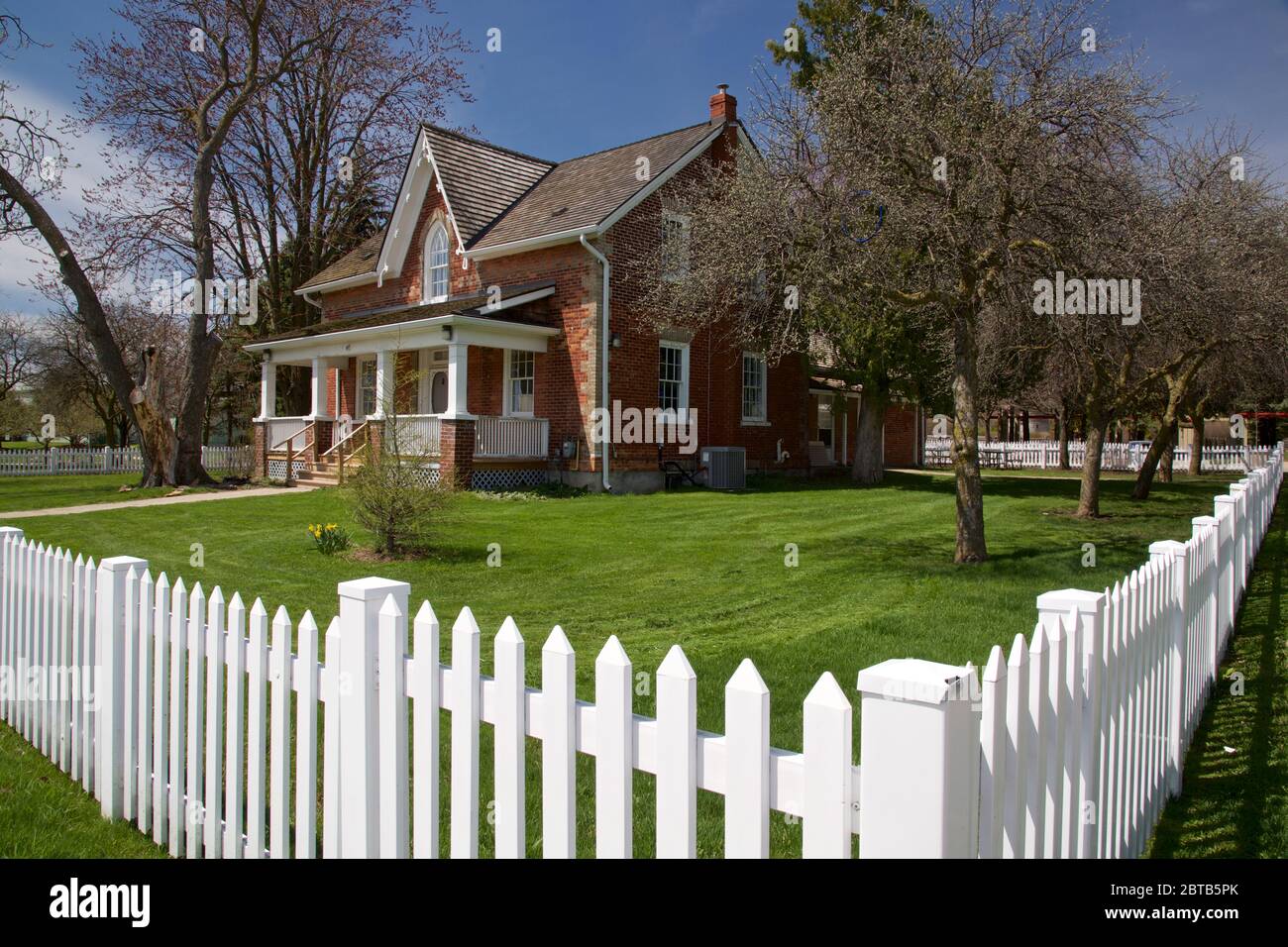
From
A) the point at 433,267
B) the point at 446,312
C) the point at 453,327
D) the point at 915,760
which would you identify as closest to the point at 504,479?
the point at 453,327

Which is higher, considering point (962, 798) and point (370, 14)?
point (370, 14)

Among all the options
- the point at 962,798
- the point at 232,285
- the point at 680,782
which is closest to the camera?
the point at 962,798

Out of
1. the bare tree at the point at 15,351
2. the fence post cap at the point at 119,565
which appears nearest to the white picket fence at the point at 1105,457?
the fence post cap at the point at 119,565

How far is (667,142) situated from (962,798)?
22.3 meters

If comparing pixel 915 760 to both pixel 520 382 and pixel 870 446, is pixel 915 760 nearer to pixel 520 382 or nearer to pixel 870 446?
pixel 520 382

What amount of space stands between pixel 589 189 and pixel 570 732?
2079cm

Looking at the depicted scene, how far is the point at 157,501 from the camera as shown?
18297 mm

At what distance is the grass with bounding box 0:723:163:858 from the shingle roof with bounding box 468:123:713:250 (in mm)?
16381

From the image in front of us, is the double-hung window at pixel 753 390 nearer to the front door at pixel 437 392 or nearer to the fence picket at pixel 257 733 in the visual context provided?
the front door at pixel 437 392

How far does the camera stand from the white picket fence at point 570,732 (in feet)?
6.06

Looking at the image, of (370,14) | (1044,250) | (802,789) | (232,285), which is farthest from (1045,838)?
(232,285)

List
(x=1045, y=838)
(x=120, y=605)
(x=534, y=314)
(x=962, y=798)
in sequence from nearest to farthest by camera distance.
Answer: (x=962, y=798) < (x=1045, y=838) < (x=120, y=605) < (x=534, y=314)

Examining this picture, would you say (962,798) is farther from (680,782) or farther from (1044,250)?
(1044,250)
